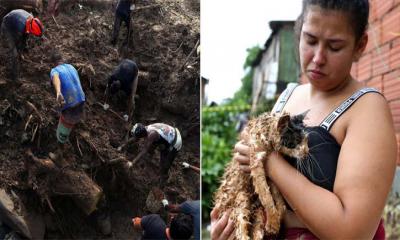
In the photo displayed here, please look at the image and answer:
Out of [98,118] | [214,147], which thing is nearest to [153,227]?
[98,118]

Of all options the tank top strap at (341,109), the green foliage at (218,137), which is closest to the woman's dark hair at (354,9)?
the tank top strap at (341,109)

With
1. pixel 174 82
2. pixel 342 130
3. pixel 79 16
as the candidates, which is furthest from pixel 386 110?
pixel 79 16

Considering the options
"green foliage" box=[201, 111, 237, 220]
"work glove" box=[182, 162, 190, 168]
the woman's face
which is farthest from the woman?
"green foliage" box=[201, 111, 237, 220]

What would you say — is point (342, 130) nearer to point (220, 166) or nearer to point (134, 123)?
point (134, 123)

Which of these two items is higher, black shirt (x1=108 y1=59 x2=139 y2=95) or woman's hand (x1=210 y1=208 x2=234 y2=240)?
black shirt (x1=108 y1=59 x2=139 y2=95)

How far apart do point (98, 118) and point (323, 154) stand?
2.42ft

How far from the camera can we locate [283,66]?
4.05 meters

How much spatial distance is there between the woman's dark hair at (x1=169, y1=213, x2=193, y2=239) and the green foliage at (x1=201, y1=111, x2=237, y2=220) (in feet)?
5.97

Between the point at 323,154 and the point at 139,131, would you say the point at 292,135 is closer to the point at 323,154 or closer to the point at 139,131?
the point at 323,154

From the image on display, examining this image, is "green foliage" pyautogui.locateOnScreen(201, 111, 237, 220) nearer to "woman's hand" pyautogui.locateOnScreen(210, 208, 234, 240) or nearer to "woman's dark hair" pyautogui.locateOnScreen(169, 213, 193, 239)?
"woman's dark hair" pyautogui.locateOnScreen(169, 213, 193, 239)

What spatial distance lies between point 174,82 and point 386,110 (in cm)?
69

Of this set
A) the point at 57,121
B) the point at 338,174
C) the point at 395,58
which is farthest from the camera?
the point at 395,58

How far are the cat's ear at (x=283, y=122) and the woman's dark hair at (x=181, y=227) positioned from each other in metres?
0.56

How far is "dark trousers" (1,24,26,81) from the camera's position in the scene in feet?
4.25
